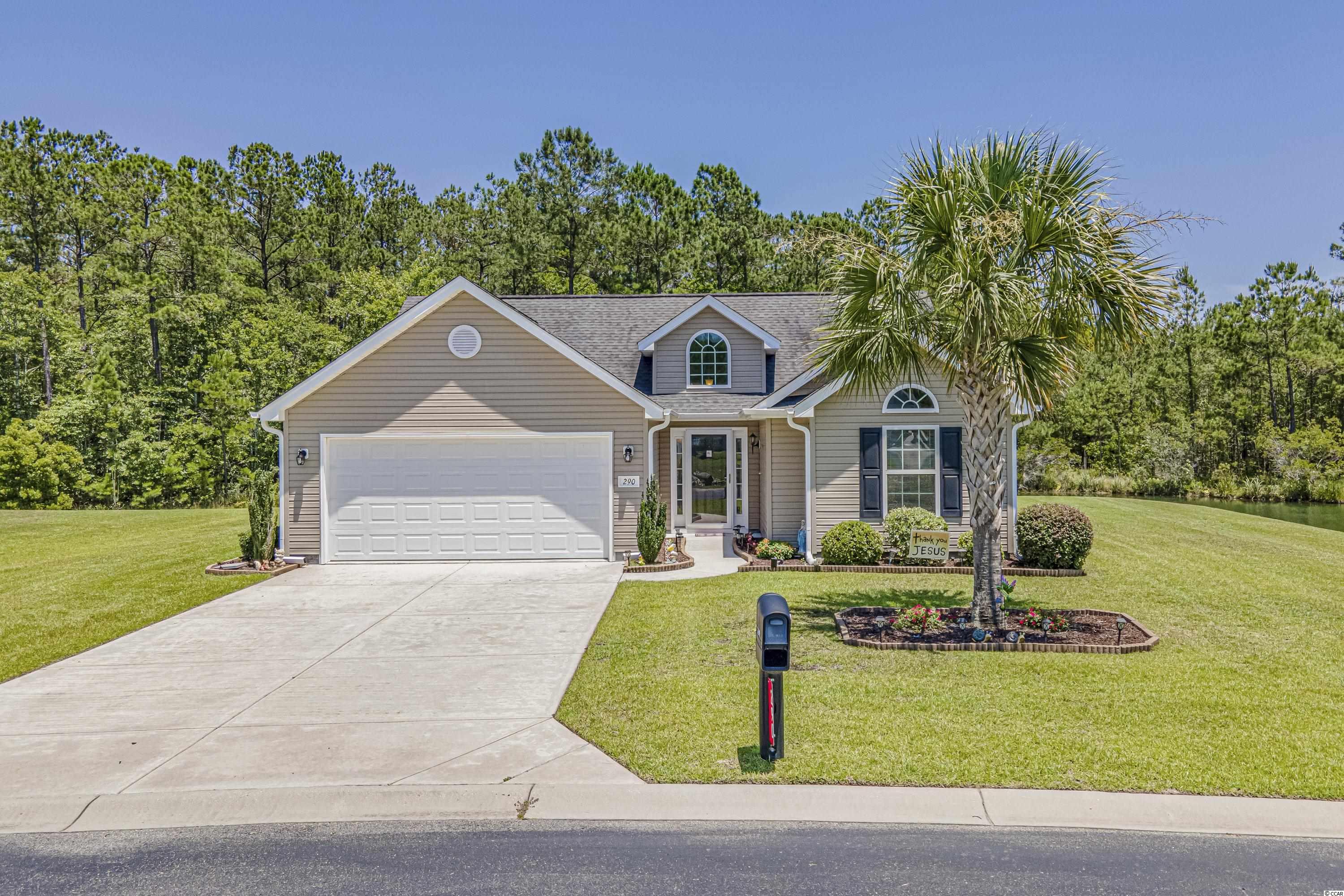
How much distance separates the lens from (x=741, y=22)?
15344mm

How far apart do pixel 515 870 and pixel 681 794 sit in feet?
3.93

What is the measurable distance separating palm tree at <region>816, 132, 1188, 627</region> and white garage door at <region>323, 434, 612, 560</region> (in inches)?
272

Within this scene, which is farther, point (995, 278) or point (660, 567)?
point (660, 567)

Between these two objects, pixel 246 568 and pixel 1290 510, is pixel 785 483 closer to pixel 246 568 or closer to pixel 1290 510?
pixel 246 568

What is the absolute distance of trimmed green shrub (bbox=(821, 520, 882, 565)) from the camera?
1367 cm

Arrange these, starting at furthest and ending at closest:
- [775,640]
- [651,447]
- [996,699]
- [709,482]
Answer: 1. [709,482]
2. [651,447]
3. [996,699]
4. [775,640]

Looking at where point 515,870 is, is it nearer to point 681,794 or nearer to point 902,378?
point 681,794

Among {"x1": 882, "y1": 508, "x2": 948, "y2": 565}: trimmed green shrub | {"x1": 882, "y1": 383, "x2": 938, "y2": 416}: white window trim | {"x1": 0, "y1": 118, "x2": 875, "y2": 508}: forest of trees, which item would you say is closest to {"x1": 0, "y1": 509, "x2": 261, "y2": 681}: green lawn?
{"x1": 0, "y1": 118, "x2": 875, "y2": 508}: forest of trees

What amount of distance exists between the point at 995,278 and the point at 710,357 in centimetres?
945

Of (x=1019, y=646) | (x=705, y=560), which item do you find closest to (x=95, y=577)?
(x=705, y=560)

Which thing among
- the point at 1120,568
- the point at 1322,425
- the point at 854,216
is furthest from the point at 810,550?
the point at 1322,425

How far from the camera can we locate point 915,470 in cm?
1464

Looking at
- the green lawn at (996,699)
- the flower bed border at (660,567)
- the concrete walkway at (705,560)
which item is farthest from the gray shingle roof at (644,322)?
the green lawn at (996,699)

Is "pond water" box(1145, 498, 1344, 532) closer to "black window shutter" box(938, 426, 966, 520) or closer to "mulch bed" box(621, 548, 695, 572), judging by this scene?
"black window shutter" box(938, 426, 966, 520)
